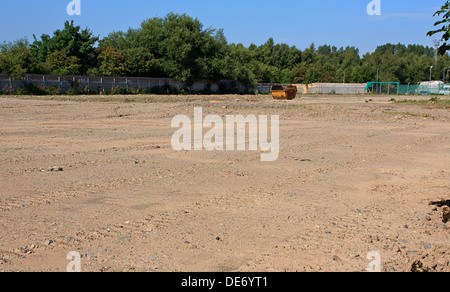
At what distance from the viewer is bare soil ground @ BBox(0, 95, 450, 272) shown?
205 inches

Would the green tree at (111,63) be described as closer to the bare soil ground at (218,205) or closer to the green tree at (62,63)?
the green tree at (62,63)

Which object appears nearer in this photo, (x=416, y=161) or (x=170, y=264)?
(x=170, y=264)

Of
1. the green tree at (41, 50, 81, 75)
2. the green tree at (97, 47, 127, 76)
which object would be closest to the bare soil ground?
the green tree at (41, 50, 81, 75)

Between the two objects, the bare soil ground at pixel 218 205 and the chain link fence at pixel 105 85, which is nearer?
the bare soil ground at pixel 218 205

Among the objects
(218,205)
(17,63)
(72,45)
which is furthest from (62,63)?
(218,205)

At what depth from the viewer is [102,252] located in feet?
17.3

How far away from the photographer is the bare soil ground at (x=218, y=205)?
521cm

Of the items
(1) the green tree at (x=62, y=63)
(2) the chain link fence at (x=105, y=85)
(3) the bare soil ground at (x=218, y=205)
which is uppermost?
(1) the green tree at (x=62, y=63)

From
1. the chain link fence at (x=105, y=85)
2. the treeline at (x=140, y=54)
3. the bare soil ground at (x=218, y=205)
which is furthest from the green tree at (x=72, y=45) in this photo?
the bare soil ground at (x=218, y=205)

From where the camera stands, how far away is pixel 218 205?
7438 mm

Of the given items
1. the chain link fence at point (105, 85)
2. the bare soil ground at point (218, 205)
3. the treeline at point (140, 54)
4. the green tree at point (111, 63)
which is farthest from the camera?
the green tree at point (111, 63)
